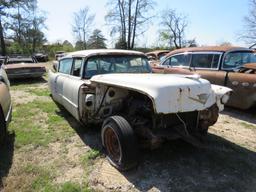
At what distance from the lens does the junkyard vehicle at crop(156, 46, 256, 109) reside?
6.27 m

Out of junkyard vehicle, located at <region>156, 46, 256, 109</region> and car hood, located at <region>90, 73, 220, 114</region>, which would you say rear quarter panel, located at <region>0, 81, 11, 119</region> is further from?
junkyard vehicle, located at <region>156, 46, 256, 109</region>

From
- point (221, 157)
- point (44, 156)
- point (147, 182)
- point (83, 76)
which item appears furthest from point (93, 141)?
point (221, 157)

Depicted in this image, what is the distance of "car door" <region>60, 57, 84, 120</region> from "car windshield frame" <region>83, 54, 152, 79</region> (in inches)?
8.2

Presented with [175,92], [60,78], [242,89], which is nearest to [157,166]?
[175,92]

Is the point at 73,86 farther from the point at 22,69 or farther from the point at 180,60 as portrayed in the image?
the point at 22,69

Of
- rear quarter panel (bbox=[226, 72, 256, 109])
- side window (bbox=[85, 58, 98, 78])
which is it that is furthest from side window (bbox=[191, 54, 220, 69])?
side window (bbox=[85, 58, 98, 78])

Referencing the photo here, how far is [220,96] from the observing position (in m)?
4.32

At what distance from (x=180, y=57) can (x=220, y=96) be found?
4.34 meters

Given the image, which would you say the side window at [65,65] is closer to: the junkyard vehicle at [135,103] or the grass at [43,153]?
the junkyard vehicle at [135,103]

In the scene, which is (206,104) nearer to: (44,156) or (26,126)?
(44,156)

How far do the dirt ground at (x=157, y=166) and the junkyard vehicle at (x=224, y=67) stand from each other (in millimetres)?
1180

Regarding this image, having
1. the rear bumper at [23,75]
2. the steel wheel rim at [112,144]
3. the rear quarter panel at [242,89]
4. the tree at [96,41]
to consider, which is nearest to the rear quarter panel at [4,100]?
the steel wheel rim at [112,144]

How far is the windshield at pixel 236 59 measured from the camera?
23.7 ft

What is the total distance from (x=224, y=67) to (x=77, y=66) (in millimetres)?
3825
